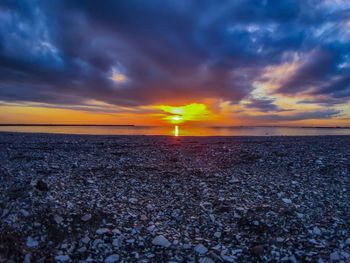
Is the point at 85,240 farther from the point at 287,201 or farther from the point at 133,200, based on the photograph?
the point at 287,201

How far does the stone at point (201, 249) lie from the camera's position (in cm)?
506

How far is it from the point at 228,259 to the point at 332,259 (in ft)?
6.99

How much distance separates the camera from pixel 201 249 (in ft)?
16.9

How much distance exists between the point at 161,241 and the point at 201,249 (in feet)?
3.16

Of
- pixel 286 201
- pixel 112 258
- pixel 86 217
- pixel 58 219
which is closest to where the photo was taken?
pixel 112 258

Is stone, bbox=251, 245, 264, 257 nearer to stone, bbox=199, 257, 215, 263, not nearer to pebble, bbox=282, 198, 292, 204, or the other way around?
stone, bbox=199, 257, 215, 263

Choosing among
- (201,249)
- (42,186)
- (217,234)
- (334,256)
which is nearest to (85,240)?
(201,249)

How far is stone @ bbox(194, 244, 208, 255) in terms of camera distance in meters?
5.06

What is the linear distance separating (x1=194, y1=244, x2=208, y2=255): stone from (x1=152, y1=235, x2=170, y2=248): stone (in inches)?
26.7

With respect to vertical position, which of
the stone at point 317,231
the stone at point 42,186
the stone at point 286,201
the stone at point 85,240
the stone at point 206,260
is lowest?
the stone at point 206,260

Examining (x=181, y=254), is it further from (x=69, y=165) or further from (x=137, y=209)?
(x=69, y=165)

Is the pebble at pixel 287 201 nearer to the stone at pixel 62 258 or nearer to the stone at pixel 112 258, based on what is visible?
the stone at pixel 112 258

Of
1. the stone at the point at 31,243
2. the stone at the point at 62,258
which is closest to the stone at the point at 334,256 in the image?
the stone at the point at 62,258

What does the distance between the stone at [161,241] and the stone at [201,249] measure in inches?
26.7
